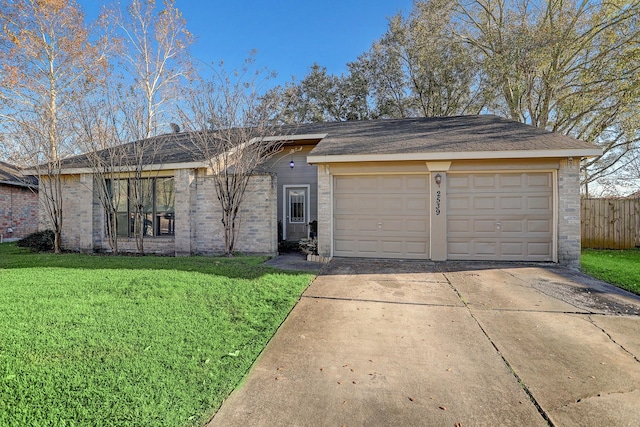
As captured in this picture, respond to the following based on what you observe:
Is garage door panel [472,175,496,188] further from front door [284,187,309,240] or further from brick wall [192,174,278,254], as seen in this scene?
front door [284,187,309,240]

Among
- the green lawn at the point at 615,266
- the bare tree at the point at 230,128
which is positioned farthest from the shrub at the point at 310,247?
the green lawn at the point at 615,266

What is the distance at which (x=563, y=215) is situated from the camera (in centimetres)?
730

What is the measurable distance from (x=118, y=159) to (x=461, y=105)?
17075 millimetres

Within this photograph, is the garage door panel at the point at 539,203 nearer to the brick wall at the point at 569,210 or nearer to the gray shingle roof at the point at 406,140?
the brick wall at the point at 569,210

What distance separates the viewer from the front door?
1118cm

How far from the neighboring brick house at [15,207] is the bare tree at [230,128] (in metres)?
10.8

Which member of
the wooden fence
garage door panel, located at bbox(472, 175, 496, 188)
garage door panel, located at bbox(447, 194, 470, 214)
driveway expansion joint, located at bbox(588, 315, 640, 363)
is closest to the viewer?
driveway expansion joint, located at bbox(588, 315, 640, 363)

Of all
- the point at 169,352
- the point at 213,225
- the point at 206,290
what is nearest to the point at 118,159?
the point at 213,225

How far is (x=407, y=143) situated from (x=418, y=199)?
61.4 inches

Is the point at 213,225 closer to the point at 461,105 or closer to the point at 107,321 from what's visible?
the point at 107,321

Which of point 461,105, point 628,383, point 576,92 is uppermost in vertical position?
point 461,105

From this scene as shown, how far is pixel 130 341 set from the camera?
10.7 feet

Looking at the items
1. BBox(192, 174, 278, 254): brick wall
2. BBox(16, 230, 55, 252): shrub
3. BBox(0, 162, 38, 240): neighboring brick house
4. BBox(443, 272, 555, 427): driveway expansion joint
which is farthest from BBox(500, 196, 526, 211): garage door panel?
BBox(0, 162, 38, 240): neighboring brick house

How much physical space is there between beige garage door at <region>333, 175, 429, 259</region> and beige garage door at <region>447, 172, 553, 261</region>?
0.71m
